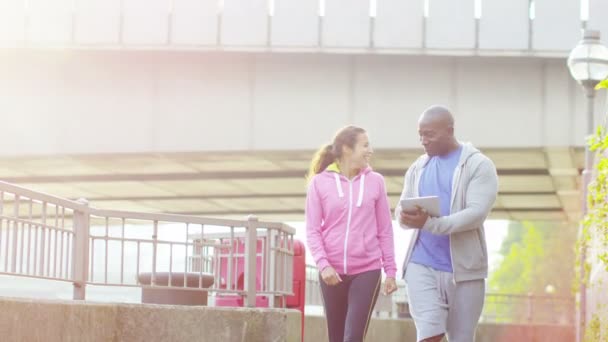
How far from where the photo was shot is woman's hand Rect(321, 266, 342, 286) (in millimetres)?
8172

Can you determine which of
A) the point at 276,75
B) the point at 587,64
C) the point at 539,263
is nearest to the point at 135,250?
the point at 587,64

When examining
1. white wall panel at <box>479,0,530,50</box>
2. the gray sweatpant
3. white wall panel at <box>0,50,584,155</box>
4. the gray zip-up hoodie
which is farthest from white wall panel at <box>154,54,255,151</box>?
the gray sweatpant

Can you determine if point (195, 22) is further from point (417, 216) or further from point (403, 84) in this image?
point (417, 216)

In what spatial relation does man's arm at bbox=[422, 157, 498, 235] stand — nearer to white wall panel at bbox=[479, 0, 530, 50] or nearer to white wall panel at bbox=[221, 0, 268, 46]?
white wall panel at bbox=[479, 0, 530, 50]

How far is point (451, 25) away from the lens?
2728cm

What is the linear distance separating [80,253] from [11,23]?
17.7m

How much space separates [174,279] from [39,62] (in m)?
17.0

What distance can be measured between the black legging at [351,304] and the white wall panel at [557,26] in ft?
63.7

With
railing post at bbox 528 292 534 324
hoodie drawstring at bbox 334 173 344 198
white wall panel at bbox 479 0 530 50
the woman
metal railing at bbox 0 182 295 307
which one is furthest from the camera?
railing post at bbox 528 292 534 324

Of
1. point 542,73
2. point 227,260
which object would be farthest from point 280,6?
point 227,260

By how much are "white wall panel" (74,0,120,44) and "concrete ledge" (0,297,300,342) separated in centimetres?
1558

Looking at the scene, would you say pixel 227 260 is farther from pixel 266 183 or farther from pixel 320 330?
pixel 266 183

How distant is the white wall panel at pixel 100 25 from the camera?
2808 cm

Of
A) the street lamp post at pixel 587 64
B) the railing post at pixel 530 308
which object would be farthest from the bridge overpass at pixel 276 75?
the street lamp post at pixel 587 64
